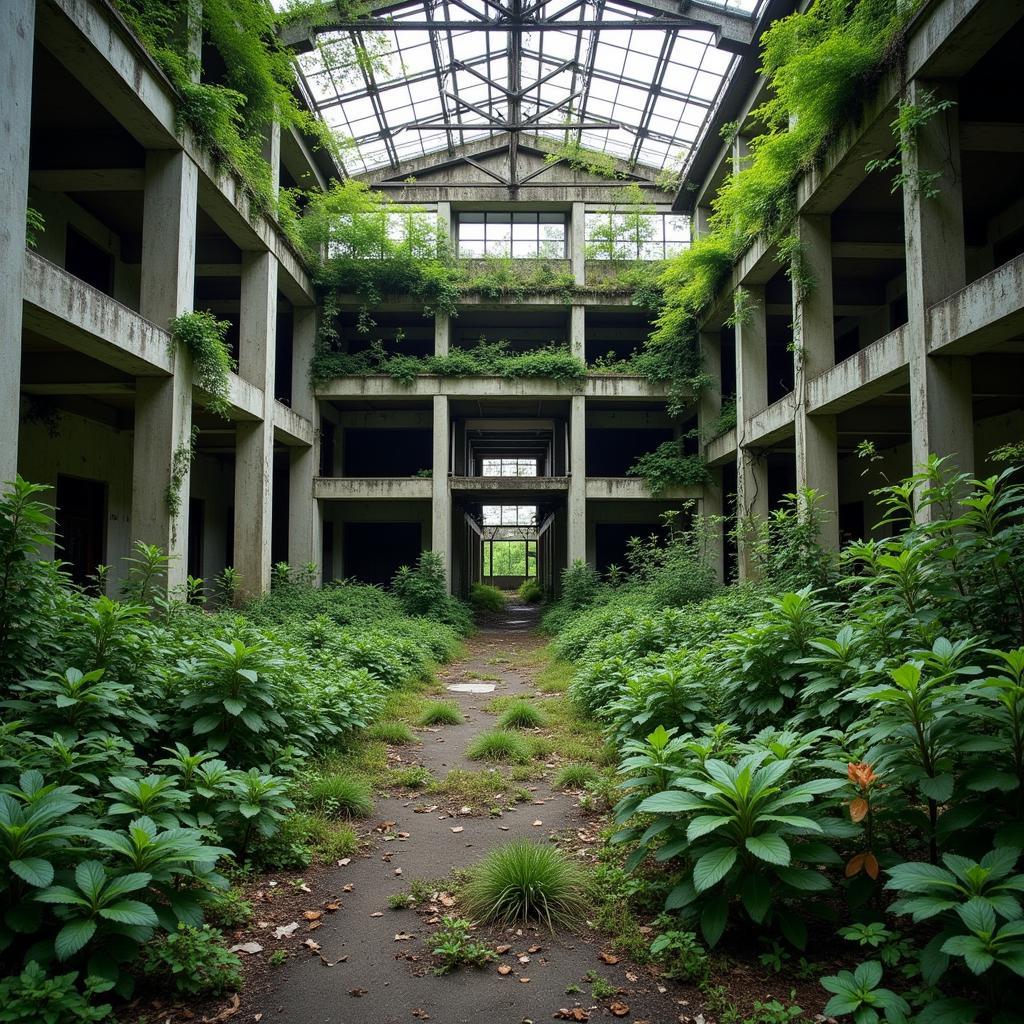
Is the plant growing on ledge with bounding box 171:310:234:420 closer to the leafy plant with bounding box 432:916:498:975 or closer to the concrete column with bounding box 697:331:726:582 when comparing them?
the leafy plant with bounding box 432:916:498:975

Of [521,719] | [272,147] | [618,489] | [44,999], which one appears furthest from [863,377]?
[272,147]

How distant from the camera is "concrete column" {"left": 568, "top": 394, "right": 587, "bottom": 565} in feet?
65.9

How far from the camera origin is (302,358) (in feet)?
64.6

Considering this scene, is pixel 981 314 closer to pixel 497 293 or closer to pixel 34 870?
pixel 34 870

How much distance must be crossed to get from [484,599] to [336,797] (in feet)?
76.4

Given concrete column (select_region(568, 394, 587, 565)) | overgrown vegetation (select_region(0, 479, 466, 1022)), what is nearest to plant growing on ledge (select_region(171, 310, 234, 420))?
overgrown vegetation (select_region(0, 479, 466, 1022))

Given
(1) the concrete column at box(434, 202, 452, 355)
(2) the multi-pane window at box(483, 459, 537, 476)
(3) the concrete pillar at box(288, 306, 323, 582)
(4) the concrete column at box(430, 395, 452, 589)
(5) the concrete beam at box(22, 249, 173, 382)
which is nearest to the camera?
(5) the concrete beam at box(22, 249, 173, 382)

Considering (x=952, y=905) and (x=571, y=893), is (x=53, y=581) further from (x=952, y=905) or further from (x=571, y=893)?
(x=952, y=905)

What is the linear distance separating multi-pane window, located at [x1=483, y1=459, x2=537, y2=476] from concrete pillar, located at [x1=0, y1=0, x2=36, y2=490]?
3274 cm

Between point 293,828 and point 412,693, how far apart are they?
517 cm

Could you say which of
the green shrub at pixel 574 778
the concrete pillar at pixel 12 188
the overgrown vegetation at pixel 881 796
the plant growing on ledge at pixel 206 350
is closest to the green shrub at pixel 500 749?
the green shrub at pixel 574 778

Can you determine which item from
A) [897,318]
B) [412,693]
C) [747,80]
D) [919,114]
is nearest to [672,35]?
[747,80]

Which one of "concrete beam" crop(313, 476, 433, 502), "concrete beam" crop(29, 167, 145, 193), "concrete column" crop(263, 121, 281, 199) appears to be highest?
"concrete column" crop(263, 121, 281, 199)

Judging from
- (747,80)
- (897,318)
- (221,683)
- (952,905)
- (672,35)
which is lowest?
(952,905)
